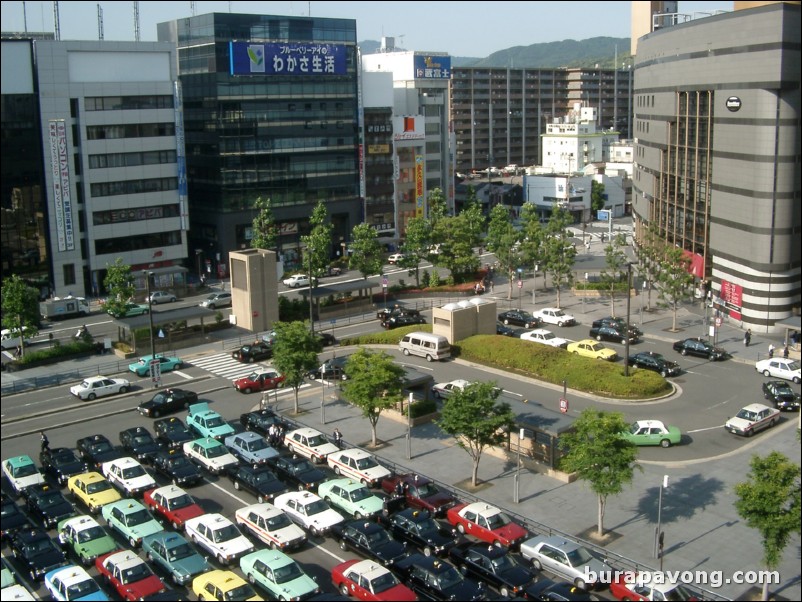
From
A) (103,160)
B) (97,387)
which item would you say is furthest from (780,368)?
(103,160)

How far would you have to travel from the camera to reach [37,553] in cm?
2502

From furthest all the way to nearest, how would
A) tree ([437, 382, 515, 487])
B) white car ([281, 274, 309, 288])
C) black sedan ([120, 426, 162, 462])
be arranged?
white car ([281, 274, 309, 288])
black sedan ([120, 426, 162, 462])
tree ([437, 382, 515, 487])

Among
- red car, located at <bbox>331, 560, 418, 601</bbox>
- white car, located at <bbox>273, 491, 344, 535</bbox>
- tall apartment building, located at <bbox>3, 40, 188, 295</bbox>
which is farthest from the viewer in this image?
tall apartment building, located at <bbox>3, 40, 188, 295</bbox>

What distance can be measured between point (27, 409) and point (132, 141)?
105 ft

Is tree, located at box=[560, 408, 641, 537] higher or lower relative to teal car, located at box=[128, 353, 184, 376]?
higher

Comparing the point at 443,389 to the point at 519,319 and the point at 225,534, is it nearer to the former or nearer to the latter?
the point at 519,319

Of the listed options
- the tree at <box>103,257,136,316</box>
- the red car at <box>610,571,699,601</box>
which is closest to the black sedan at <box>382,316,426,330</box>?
the tree at <box>103,257,136,316</box>

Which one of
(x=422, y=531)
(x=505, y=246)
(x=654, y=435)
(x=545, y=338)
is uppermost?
(x=505, y=246)

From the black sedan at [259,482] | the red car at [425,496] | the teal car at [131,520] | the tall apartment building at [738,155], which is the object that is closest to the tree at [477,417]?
the red car at [425,496]

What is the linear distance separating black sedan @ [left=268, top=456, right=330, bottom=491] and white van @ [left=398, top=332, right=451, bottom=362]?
16529 mm

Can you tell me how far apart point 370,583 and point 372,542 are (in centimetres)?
287

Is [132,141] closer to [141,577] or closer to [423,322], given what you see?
[423,322]

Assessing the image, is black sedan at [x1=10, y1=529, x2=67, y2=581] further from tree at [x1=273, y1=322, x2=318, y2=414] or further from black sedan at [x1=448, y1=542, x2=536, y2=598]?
tree at [x1=273, y1=322, x2=318, y2=414]

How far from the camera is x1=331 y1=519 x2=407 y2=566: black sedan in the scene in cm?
2498
